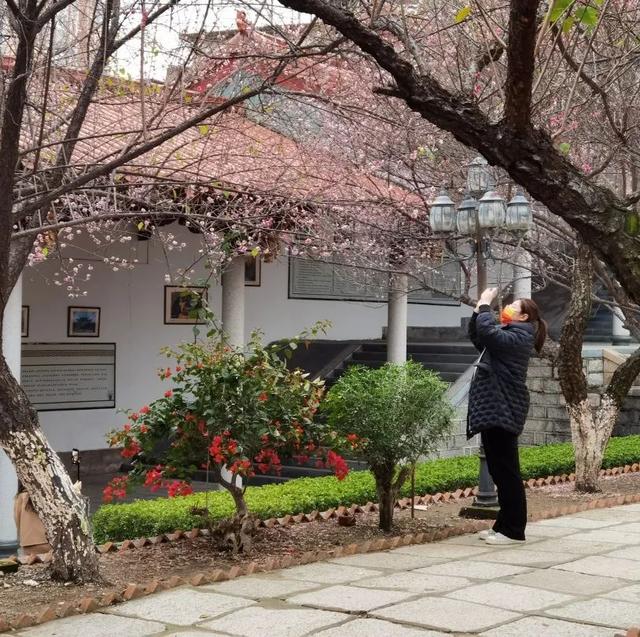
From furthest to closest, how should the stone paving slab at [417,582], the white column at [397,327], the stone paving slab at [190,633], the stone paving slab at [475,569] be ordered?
the white column at [397,327] → the stone paving slab at [475,569] → the stone paving slab at [417,582] → the stone paving slab at [190,633]

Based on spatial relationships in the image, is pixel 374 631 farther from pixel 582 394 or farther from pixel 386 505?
pixel 582 394

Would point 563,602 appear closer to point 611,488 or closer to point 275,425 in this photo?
point 275,425

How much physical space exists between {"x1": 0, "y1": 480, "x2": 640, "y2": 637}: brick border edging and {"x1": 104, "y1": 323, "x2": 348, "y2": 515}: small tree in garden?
685 millimetres

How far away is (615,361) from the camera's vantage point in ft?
56.0

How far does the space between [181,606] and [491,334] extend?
9.75 feet

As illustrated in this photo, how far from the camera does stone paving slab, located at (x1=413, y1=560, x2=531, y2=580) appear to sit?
22.6 ft

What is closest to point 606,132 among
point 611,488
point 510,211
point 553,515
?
point 510,211

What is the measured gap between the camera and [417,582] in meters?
6.68

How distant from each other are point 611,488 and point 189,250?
25.6ft

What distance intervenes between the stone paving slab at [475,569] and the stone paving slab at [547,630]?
47.4 inches

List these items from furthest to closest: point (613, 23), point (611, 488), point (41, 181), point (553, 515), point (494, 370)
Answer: point (611, 488)
point (613, 23)
point (553, 515)
point (41, 181)
point (494, 370)

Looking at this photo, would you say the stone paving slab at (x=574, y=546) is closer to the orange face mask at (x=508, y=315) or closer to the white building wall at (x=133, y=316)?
the orange face mask at (x=508, y=315)

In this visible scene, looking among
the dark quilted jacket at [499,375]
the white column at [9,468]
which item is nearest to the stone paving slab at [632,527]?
the dark quilted jacket at [499,375]

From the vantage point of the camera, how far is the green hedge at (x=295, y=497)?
920cm
